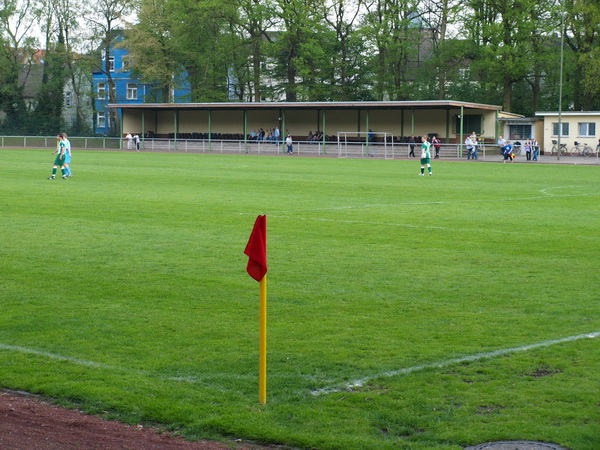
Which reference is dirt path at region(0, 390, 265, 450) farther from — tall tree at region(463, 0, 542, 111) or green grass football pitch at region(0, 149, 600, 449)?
tall tree at region(463, 0, 542, 111)

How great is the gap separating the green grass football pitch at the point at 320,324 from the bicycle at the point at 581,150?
4309 cm

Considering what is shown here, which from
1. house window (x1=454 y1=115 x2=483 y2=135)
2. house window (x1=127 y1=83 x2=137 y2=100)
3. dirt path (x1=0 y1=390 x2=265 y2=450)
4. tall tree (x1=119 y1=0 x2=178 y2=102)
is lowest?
dirt path (x1=0 y1=390 x2=265 y2=450)

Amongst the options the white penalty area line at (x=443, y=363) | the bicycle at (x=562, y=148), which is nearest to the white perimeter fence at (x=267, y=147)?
the bicycle at (x=562, y=148)

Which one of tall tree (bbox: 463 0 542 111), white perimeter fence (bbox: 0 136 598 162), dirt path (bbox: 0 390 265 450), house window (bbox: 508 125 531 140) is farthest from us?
tall tree (bbox: 463 0 542 111)

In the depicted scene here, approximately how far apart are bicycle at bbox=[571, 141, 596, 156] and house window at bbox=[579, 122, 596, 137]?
801 mm

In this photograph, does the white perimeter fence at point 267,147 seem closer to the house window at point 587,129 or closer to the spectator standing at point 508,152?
the house window at point 587,129

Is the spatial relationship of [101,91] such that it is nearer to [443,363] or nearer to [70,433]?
[443,363]

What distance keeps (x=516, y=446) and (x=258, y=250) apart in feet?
7.11

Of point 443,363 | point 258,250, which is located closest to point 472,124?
point 443,363

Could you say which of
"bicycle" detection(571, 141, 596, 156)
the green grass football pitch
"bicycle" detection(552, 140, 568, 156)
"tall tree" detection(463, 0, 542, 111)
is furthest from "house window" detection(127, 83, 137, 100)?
the green grass football pitch

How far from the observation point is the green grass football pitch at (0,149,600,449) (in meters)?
5.95

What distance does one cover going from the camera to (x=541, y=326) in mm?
8523

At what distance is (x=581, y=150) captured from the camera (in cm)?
6078

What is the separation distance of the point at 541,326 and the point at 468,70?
73.2 meters
